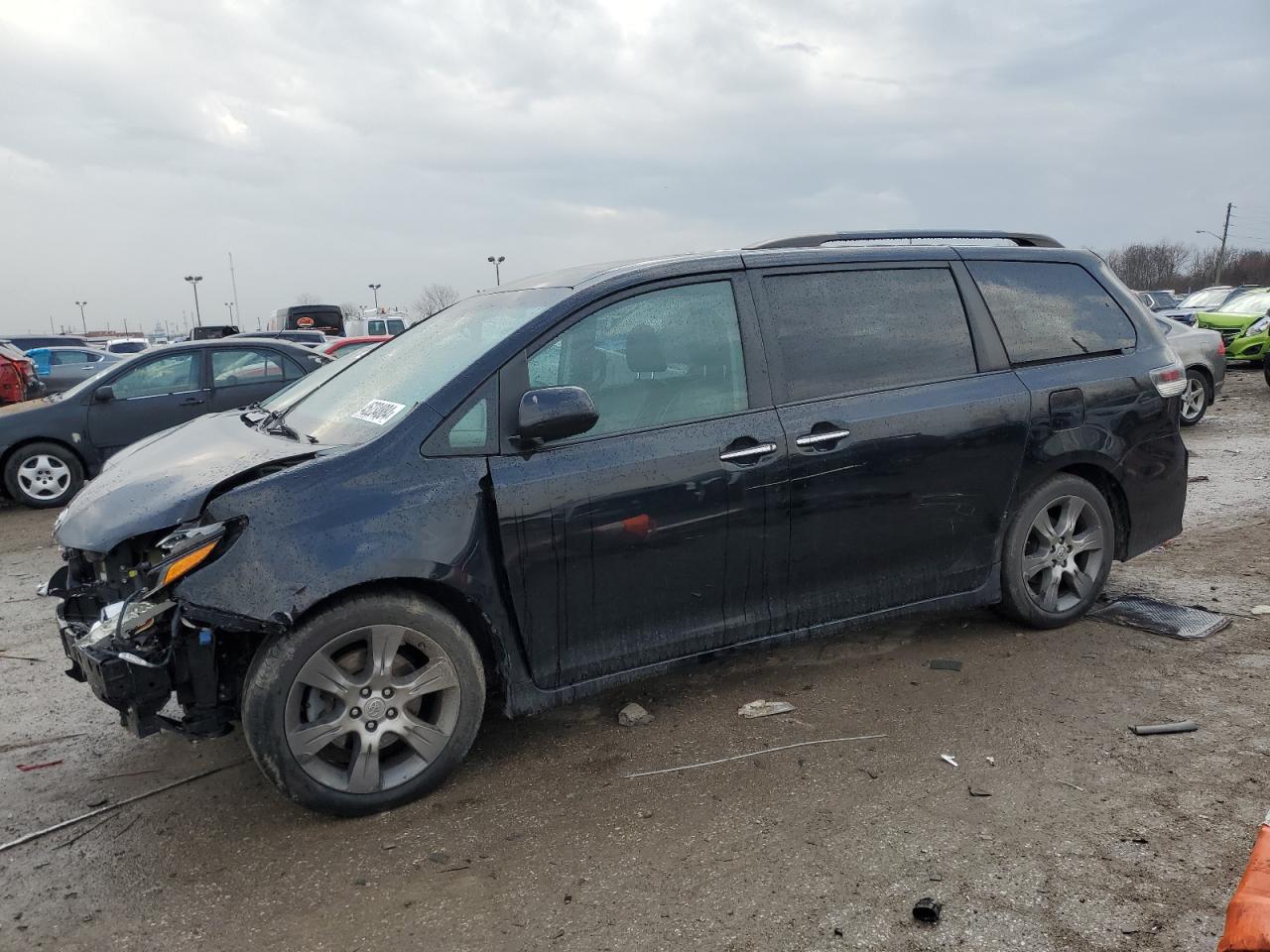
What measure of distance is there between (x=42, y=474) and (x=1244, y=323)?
1996 cm

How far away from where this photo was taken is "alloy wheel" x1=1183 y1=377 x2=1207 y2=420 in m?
11.9

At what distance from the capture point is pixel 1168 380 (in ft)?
15.7

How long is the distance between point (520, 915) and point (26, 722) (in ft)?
9.10

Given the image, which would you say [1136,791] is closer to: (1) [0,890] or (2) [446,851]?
(2) [446,851]

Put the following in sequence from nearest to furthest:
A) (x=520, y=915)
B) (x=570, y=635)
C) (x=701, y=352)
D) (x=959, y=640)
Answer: (x=520, y=915) < (x=570, y=635) < (x=701, y=352) < (x=959, y=640)

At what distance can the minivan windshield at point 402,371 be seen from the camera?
11.7 ft

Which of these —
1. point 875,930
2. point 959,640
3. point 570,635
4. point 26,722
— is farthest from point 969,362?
point 26,722

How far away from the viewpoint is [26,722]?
414cm

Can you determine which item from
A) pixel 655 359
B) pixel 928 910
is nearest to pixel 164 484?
pixel 655 359

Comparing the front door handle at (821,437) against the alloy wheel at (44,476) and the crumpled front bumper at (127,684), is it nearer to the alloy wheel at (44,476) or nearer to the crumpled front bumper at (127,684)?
the crumpled front bumper at (127,684)

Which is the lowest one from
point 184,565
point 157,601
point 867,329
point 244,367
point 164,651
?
point 164,651

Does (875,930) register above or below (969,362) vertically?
below

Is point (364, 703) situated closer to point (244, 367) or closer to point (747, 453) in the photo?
point (747, 453)

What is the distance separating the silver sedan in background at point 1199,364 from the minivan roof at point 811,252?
823cm
